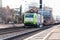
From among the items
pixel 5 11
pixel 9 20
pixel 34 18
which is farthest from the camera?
pixel 5 11

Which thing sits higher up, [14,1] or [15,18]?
[14,1]

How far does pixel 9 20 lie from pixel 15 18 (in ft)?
13.0

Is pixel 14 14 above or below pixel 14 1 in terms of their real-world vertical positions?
below

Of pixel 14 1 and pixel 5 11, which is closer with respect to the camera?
pixel 14 1

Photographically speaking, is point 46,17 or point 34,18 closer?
point 34,18

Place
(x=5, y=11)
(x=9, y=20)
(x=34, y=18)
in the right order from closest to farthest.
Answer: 1. (x=34, y=18)
2. (x=9, y=20)
3. (x=5, y=11)

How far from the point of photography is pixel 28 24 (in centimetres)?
5725

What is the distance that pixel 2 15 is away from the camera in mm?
100375

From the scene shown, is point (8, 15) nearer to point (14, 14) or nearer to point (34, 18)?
point (14, 14)

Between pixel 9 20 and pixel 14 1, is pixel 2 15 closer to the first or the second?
pixel 9 20

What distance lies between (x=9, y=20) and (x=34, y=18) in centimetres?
4296

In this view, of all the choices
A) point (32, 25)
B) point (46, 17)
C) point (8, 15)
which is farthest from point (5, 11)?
point (32, 25)

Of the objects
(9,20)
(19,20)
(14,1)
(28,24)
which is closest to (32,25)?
(28,24)

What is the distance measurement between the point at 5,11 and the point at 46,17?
55.1 ft
